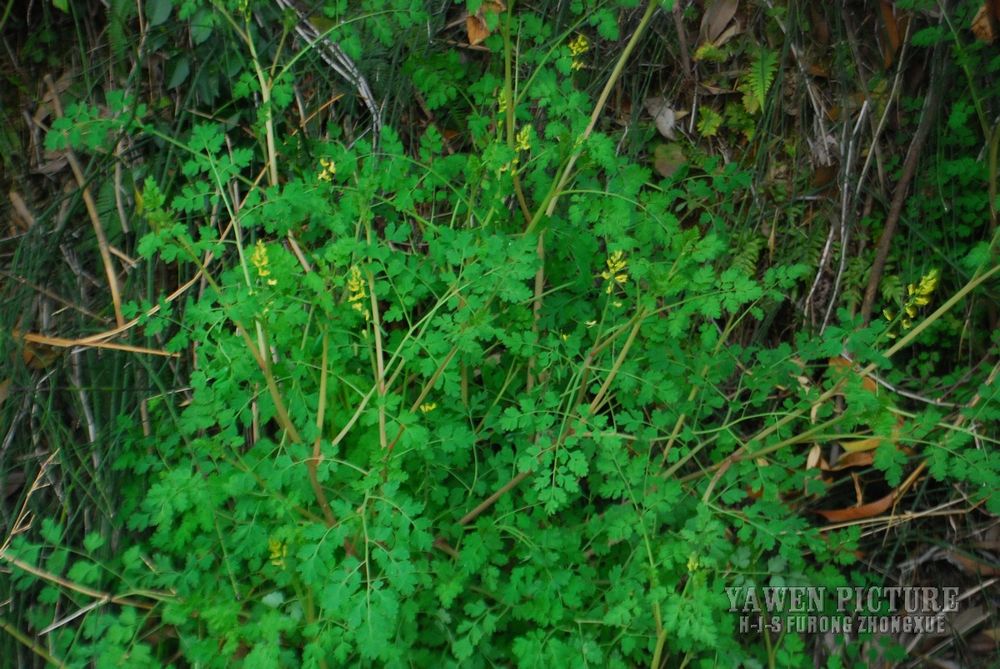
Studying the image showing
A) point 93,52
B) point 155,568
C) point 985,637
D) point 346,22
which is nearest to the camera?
point 155,568

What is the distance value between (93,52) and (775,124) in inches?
96.2

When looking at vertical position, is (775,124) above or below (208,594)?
above

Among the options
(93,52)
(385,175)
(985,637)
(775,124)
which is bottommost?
(985,637)

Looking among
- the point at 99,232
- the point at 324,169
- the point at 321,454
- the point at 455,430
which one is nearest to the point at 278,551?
the point at 321,454

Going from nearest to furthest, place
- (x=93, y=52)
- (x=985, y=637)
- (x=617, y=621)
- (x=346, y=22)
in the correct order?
(x=617, y=621) → (x=346, y=22) → (x=985, y=637) → (x=93, y=52)

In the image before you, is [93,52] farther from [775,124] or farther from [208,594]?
[775,124]

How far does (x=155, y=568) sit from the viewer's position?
239cm

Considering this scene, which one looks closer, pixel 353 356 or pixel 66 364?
pixel 353 356

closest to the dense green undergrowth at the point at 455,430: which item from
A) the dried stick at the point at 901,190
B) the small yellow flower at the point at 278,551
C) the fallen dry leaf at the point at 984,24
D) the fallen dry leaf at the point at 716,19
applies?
the small yellow flower at the point at 278,551

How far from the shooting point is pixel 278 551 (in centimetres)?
220

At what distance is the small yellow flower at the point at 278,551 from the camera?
2.19 m

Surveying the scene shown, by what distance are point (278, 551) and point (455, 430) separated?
1.75 feet

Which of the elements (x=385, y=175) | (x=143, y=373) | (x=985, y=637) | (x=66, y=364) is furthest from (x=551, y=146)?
(x=985, y=637)

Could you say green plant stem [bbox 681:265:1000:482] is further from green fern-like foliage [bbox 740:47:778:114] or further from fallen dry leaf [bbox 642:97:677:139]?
fallen dry leaf [bbox 642:97:677:139]
